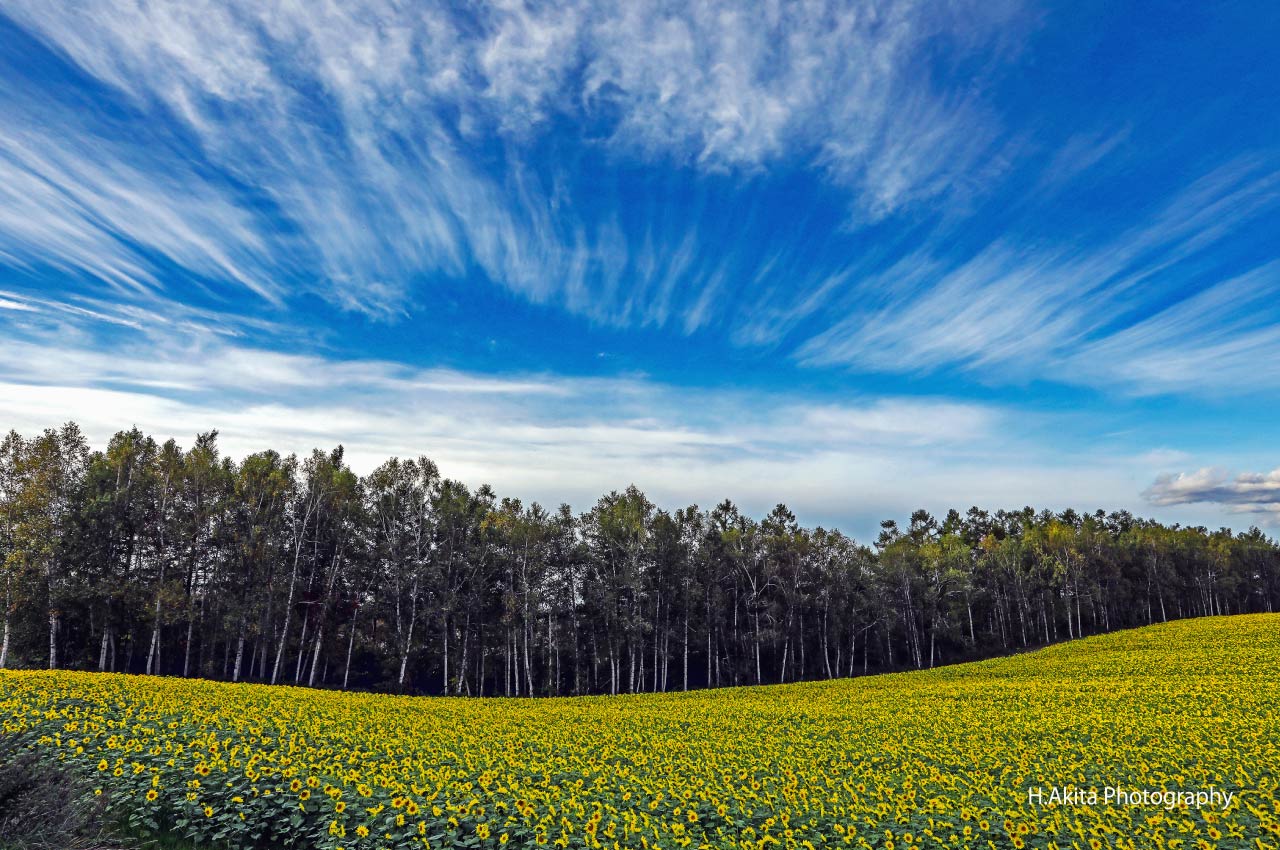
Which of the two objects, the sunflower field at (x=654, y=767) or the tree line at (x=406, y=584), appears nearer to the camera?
the sunflower field at (x=654, y=767)

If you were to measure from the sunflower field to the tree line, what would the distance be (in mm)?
17153

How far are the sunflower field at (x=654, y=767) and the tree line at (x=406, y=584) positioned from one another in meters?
17.2

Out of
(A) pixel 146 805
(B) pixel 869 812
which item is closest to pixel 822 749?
(B) pixel 869 812

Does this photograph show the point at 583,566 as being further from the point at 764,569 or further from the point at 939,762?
the point at 939,762

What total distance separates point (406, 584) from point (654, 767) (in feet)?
113

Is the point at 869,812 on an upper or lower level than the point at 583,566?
lower

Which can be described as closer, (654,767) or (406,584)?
(654,767)

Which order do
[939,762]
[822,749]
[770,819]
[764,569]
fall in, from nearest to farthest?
[770,819] < [939,762] < [822,749] < [764,569]

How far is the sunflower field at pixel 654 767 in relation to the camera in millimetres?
8547

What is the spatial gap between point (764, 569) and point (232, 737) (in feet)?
151

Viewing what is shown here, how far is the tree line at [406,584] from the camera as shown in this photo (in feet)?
117

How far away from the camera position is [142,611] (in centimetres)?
3616

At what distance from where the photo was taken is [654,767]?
1343 cm

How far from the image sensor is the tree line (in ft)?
117
